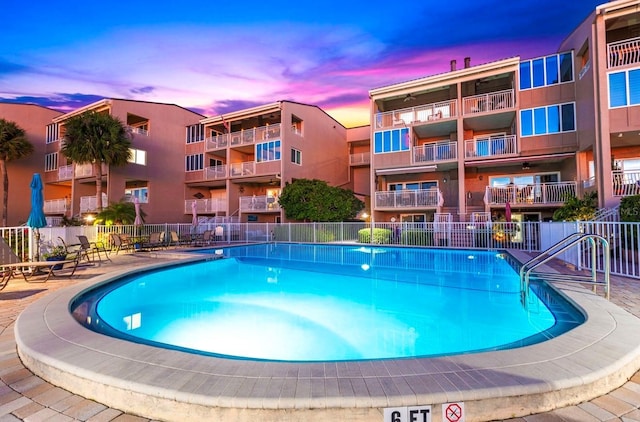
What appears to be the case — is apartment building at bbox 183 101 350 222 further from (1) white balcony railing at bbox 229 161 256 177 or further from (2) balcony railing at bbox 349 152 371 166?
(2) balcony railing at bbox 349 152 371 166

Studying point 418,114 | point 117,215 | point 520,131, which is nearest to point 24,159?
point 117,215

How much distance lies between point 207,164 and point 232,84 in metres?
7.59

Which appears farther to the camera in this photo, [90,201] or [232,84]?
[232,84]

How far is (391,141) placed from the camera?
2052cm

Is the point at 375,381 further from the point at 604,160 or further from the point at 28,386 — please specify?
the point at 604,160

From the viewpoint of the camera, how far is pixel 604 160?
1293 centimetres

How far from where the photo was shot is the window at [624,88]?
1296cm

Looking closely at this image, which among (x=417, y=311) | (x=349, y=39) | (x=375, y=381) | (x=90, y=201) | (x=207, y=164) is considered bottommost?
(x=417, y=311)

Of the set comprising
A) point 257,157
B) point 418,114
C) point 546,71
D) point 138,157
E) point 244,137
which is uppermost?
point 546,71

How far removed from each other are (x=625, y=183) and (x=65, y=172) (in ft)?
118

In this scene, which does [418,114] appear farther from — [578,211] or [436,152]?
[578,211]

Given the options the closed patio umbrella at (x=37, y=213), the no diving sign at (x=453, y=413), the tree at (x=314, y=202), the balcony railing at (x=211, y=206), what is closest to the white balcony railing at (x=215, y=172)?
the balcony railing at (x=211, y=206)

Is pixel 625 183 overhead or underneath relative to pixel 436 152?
underneath

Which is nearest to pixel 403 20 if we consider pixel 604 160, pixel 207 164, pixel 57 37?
pixel 604 160
